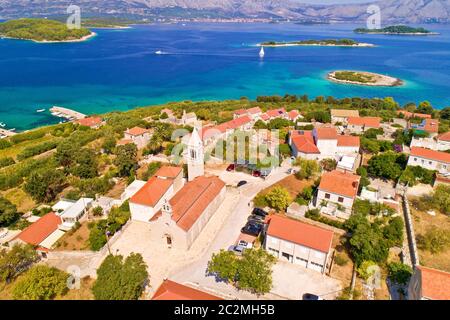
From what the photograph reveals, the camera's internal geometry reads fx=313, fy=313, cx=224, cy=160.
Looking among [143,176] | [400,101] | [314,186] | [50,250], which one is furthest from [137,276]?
[400,101]

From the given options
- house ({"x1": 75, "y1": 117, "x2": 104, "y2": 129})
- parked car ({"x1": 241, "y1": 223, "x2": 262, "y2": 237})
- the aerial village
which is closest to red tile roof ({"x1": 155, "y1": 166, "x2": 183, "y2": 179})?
the aerial village

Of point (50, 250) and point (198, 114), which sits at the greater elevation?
point (198, 114)

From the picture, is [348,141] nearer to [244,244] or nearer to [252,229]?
[252,229]

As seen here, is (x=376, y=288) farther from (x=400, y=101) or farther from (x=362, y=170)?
(x=400, y=101)

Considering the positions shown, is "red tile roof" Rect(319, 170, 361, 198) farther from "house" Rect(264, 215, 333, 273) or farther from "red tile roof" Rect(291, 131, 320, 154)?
"red tile roof" Rect(291, 131, 320, 154)
